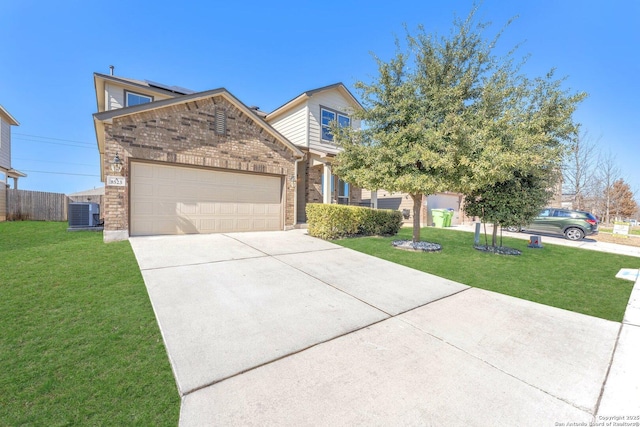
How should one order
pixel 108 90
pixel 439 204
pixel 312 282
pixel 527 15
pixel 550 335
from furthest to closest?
pixel 439 204 → pixel 108 90 → pixel 527 15 → pixel 312 282 → pixel 550 335

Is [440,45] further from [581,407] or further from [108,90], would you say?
[108,90]

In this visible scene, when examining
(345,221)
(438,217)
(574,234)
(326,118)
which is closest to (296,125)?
(326,118)

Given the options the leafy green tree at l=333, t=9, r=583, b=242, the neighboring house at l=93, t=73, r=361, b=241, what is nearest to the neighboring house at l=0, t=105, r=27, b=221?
the neighboring house at l=93, t=73, r=361, b=241

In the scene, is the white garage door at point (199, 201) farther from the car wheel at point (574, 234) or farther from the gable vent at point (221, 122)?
the car wheel at point (574, 234)

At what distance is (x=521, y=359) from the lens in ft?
8.91

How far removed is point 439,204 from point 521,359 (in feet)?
52.4

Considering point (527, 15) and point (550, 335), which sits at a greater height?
point (527, 15)

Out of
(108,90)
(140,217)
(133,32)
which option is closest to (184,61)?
(133,32)

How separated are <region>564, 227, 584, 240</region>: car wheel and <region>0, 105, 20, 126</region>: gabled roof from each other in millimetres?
30570

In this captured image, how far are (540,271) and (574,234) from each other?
31.6 ft

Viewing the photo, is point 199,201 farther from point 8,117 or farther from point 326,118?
point 8,117

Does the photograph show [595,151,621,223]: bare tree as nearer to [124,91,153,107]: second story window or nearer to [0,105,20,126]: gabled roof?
[124,91,153,107]: second story window

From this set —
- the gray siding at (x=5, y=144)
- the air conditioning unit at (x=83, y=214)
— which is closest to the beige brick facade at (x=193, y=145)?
the air conditioning unit at (x=83, y=214)

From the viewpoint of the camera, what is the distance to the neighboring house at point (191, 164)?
7500 mm
